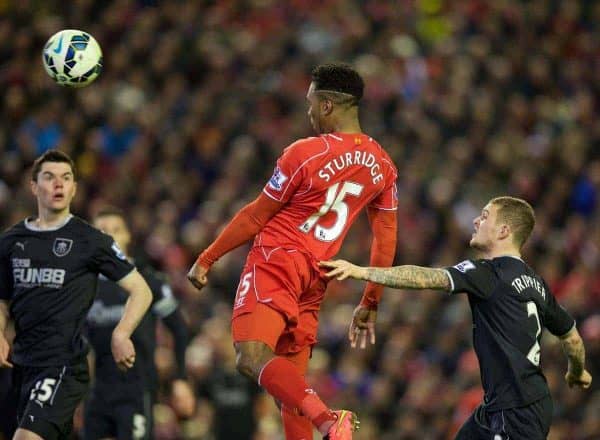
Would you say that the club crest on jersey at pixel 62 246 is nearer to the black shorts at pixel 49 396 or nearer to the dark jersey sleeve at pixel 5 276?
the dark jersey sleeve at pixel 5 276

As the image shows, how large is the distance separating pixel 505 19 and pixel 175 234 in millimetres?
6019

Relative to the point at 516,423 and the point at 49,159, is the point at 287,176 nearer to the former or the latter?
the point at 49,159

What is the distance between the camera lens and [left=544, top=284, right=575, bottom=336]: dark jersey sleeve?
7.74m

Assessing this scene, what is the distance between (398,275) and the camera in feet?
23.9

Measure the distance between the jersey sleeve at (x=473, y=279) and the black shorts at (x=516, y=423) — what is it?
695 mm

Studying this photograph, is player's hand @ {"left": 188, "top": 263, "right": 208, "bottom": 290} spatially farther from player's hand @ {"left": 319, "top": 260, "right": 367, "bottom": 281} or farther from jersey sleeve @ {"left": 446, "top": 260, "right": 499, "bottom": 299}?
jersey sleeve @ {"left": 446, "top": 260, "right": 499, "bottom": 299}

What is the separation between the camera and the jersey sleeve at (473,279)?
734cm

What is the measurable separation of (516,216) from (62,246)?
2831 mm

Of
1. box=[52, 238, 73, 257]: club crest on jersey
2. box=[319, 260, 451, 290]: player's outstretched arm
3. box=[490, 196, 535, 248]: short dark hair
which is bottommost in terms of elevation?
box=[319, 260, 451, 290]: player's outstretched arm

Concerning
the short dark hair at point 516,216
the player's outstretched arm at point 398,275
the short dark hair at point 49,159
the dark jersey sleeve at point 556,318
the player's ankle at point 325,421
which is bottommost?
the player's ankle at point 325,421

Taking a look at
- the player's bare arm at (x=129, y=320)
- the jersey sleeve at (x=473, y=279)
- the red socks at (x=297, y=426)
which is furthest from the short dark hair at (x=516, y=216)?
the player's bare arm at (x=129, y=320)

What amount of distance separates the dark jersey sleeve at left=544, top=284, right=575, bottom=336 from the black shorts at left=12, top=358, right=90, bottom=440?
9.65 feet

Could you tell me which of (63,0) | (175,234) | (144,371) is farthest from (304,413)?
(63,0)

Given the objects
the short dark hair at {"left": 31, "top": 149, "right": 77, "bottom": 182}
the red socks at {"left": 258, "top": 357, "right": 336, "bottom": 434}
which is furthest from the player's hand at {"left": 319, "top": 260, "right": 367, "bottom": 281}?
the short dark hair at {"left": 31, "top": 149, "right": 77, "bottom": 182}
